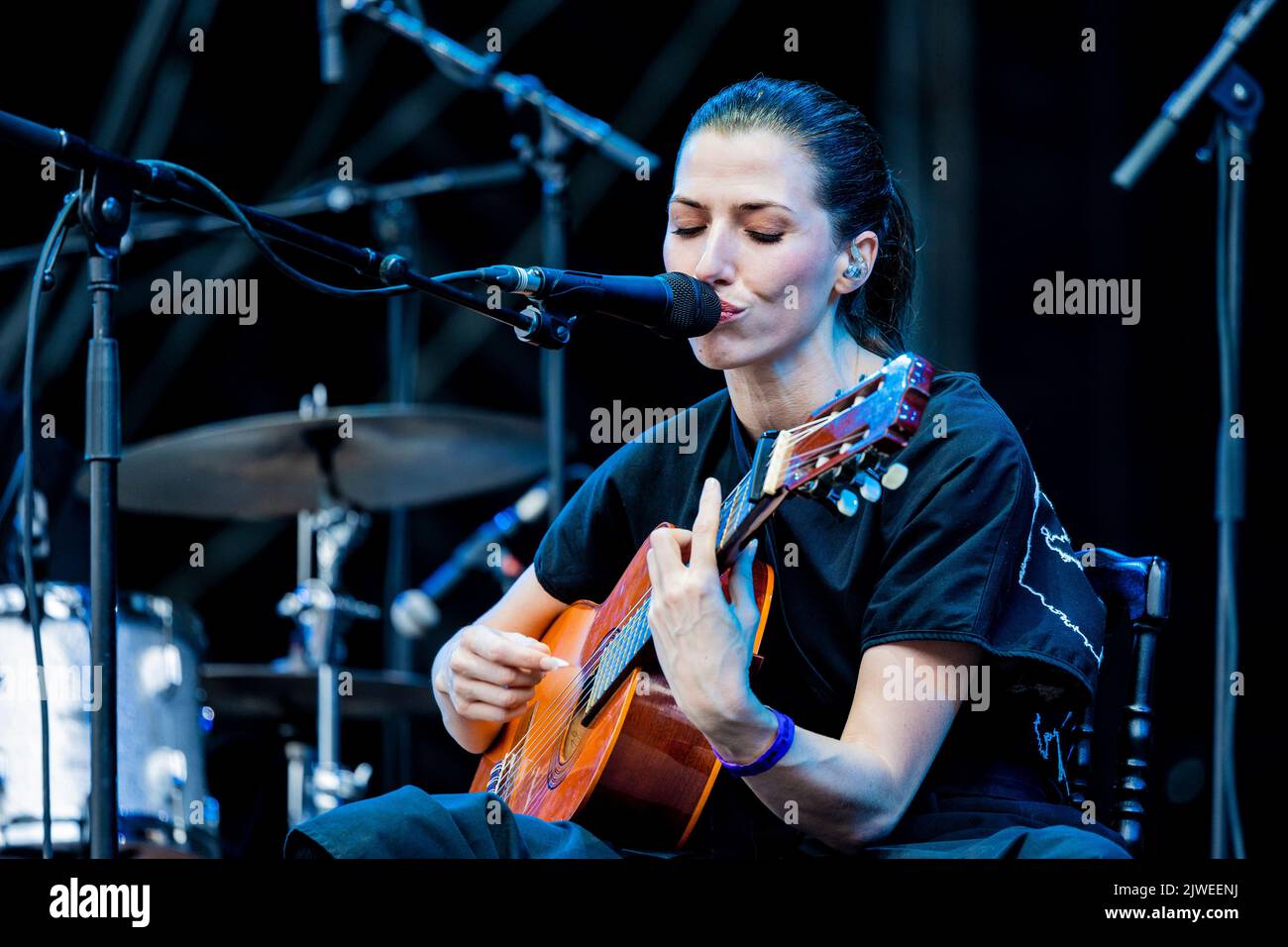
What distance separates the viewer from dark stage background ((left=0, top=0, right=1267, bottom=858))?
3996 mm

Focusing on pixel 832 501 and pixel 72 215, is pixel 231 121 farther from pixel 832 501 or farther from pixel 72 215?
pixel 832 501

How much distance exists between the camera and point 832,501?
1780mm

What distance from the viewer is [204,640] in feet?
12.4

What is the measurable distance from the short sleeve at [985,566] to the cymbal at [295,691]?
1918mm

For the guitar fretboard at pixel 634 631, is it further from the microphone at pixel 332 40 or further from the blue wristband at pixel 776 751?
the microphone at pixel 332 40

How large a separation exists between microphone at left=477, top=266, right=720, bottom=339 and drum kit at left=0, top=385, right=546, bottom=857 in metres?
1.55

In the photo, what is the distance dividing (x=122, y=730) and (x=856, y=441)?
224 cm

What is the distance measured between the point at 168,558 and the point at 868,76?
2.57 meters

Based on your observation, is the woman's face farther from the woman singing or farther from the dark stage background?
the dark stage background

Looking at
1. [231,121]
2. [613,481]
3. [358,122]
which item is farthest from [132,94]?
[613,481]

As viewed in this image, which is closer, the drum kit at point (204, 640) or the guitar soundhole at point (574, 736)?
the guitar soundhole at point (574, 736)

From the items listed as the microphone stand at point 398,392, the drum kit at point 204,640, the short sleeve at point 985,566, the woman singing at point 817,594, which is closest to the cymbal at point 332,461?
the drum kit at point 204,640

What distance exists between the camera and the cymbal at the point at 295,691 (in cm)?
376

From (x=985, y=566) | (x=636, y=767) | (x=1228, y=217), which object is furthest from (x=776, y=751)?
(x=1228, y=217)
